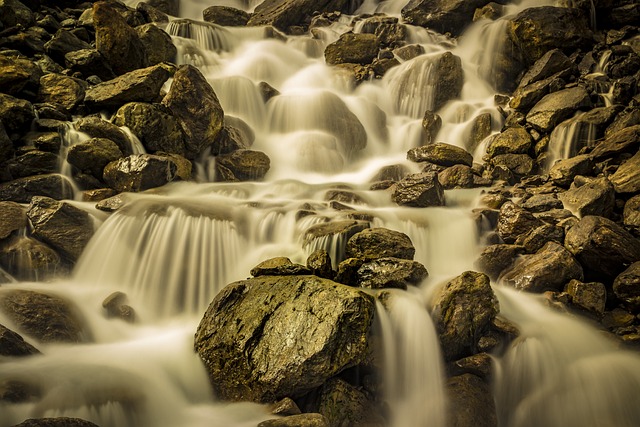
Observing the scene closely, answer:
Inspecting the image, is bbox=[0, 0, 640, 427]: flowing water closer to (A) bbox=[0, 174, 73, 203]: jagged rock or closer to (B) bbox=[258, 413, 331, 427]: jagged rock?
(B) bbox=[258, 413, 331, 427]: jagged rock

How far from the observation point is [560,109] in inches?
440

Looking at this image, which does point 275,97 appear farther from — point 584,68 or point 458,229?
point 584,68

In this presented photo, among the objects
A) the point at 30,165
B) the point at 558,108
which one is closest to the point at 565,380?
the point at 558,108

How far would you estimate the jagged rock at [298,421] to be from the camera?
3.54m

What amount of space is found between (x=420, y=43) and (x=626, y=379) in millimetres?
18462

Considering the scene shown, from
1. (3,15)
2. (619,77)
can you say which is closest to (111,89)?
(3,15)

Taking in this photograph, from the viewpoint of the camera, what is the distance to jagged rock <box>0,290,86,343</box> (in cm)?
473

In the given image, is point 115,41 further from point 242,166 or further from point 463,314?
point 463,314

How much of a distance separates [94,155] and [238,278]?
4242mm

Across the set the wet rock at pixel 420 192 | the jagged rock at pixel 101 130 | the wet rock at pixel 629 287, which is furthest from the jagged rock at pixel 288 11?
the wet rock at pixel 629 287

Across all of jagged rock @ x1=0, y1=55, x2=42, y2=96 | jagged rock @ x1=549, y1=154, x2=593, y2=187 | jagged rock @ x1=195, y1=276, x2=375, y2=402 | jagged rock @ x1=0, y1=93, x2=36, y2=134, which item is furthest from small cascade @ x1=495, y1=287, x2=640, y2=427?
jagged rock @ x1=0, y1=55, x2=42, y2=96

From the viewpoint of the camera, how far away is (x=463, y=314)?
5.01 m

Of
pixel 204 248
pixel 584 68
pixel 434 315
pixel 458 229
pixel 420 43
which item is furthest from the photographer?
pixel 420 43

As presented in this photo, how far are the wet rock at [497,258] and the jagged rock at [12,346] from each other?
21.1 ft
